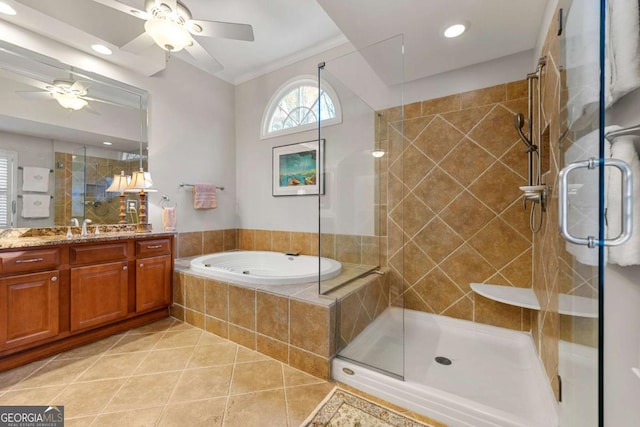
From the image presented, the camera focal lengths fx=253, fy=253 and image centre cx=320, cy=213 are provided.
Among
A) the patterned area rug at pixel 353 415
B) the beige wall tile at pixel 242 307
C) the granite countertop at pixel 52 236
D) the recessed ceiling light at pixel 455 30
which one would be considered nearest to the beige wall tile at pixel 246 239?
the granite countertop at pixel 52 236

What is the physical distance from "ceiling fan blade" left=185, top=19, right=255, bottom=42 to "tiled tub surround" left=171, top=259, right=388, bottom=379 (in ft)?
6.41

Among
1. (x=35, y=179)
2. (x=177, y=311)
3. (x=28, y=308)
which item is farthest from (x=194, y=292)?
(x=35, y=179)

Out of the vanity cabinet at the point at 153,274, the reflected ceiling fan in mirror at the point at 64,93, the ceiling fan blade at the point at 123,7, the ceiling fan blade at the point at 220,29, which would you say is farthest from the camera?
the vanity cabinet at the point at 153,274

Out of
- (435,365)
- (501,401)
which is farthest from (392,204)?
(501,401)

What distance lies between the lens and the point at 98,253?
6.93 ft

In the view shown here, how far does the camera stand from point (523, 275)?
210 cm

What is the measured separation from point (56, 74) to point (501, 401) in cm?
423

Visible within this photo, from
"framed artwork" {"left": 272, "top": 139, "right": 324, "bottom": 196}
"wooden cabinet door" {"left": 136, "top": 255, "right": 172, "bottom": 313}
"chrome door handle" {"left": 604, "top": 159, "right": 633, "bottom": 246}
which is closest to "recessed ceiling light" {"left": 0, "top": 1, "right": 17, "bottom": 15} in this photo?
"wooden cabinet door" {"left": 136, "top": 255, "right": 172, "bottom": 313}

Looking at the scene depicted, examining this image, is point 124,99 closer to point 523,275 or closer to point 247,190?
point 247,190

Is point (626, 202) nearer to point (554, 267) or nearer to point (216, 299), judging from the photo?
point (554, 267)

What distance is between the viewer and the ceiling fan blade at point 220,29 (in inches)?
71.6

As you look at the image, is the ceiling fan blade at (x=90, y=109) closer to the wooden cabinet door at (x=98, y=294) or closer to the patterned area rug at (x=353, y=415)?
the wooden cabinet door at (x=98, y=294)

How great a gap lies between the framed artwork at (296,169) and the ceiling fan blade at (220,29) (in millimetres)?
1347

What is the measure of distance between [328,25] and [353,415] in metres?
3.32
